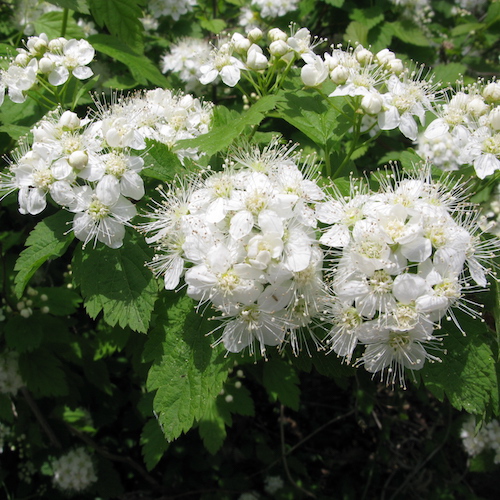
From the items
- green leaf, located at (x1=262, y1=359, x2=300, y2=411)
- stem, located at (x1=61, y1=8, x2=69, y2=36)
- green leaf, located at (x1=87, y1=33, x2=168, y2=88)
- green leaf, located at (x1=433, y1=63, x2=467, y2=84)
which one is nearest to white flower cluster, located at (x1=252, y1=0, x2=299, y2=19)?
green leaf, located at (x1=433, y1=63, x2=467, y2=84)

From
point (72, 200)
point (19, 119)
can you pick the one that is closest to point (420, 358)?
point (72, 200)

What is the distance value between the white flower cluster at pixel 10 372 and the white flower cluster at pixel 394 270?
7.88 feet

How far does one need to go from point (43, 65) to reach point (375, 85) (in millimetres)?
1540

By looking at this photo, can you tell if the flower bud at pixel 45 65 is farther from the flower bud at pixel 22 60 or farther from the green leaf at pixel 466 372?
the green leaf at pixel 466 372

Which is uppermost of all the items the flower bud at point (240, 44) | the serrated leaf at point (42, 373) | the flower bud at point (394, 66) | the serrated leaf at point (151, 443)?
the flower bud at point (394, 66)

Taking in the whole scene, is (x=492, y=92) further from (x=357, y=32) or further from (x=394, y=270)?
(x=357, y=32)

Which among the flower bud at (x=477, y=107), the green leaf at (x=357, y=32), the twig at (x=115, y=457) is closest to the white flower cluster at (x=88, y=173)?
the flower bud at (x=477, y=107)

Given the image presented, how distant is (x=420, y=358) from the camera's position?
1692 mm

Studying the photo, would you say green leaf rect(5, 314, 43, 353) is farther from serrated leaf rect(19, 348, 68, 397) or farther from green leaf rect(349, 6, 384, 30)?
green leaf rect(349, 6, 384, 30)

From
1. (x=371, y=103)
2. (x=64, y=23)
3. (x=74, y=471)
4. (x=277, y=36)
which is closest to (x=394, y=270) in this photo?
(x=371, y=103)

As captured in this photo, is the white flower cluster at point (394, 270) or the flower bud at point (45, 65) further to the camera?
the flower bud at point (45, 65)

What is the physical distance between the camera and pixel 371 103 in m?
1.94

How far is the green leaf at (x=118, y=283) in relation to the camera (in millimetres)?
1815

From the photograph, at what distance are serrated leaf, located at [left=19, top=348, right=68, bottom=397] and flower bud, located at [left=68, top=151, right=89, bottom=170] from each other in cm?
167
